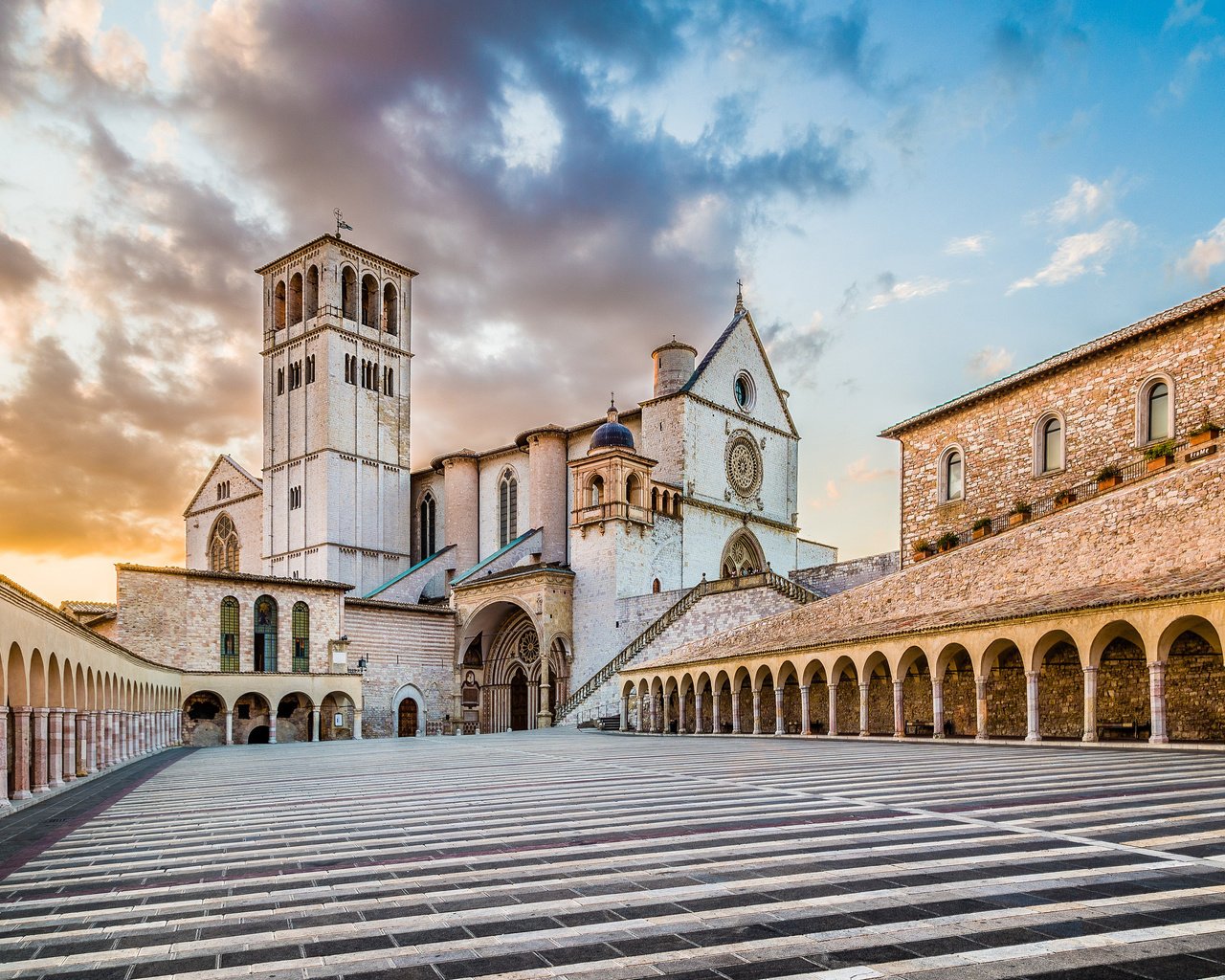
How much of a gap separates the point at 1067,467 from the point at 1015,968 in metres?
26.6

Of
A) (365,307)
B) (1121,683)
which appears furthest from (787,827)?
(365,307)

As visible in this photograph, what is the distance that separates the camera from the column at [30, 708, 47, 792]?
1603 cm

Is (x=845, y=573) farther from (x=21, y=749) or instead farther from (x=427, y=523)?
(x=21, y=749)

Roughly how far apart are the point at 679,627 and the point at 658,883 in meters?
37.1

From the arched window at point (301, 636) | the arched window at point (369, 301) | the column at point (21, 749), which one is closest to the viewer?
the column at point (21, 749)

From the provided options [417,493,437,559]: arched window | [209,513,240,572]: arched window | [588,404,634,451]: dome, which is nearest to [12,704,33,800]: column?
[588,404,634,451]: dome

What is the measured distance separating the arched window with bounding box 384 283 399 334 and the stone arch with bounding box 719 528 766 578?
2619 cm

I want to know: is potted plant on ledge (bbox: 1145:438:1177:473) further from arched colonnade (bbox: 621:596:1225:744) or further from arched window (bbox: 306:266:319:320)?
arched window (bbox: 306:266:319:320)

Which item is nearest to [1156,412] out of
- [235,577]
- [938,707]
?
[938,707]

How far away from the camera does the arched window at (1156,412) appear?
25.5m

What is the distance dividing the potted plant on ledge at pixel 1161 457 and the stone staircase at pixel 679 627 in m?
17.9

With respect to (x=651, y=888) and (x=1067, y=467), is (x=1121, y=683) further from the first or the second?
(x=651, y=888)

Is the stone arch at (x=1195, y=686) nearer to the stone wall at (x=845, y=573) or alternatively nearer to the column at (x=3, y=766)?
the stone wall at (x=845, y=573)

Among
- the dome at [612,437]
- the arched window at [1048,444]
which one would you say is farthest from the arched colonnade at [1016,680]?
the dome at [612,437]
